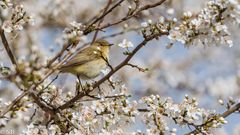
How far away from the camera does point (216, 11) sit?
2592 mm

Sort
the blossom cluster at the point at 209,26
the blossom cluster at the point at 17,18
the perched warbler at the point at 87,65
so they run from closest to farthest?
1. the blossom cluster at the point at 209,26
2. the blossom cluster at the point at 17,18
3. the perched warbler at the point at 87,65

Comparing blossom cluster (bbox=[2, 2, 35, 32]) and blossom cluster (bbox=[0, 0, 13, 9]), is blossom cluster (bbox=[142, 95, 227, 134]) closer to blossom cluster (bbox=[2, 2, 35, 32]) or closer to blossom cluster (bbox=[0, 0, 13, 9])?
blossom cluster (bbox=[2, 2, 35, 32])

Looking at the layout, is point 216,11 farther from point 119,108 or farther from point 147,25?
point 119,108

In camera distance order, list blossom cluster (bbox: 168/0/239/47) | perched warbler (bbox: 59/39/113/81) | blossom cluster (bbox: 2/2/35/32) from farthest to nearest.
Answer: perched warbler (bbox: 59/39/113/81) < blossom cluster (bbox: 2/2/35/32) < blossom cluster (bbox: 168/0/239/47)

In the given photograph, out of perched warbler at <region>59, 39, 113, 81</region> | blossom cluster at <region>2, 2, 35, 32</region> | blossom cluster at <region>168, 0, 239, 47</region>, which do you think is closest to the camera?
blossom cluster at <region>168, 0, 239, 47</region>

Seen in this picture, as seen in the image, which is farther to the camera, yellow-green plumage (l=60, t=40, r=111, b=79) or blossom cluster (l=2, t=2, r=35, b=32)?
yellow-green plumage (l=60, t=40, r=111, b=79)

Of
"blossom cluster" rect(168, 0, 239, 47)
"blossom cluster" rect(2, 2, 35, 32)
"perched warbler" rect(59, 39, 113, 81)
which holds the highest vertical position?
"perched warbler" rect(59, 39, 113, 81)

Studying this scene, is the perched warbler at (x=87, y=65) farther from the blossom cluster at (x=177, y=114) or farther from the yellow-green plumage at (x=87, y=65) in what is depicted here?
the blossom cluster at (x=177, y=114)

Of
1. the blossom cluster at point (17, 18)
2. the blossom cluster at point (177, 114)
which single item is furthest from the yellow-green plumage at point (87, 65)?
the blossom cluster at point (177, 114)

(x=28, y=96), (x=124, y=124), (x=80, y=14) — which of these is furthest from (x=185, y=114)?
(x=80, y=14)

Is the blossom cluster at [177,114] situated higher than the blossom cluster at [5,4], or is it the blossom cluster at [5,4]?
the blossom cluster at [5,4]

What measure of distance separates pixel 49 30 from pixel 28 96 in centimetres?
726

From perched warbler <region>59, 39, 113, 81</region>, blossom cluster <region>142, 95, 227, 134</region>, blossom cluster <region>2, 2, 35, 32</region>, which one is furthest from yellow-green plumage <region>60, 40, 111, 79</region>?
blossom cluster <region>142, 95, 227, 134</region>

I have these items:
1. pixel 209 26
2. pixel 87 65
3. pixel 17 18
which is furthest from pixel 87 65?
pixel 209 26
